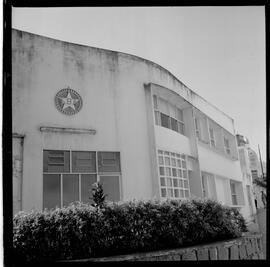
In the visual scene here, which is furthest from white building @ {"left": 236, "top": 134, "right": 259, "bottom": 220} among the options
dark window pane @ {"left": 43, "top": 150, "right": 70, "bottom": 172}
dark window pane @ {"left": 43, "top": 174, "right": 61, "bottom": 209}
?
dark window pane @ {"left": 43, "top": 174, "right": 61, "bottom": 209}

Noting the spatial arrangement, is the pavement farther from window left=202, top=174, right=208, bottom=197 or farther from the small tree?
the small tree

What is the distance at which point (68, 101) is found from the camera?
230 inches

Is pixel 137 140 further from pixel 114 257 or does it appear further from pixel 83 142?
pixel 114 257

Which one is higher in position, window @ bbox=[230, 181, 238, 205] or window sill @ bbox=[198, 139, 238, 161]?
window sill @ bbox=[198, 139, 238, 161]

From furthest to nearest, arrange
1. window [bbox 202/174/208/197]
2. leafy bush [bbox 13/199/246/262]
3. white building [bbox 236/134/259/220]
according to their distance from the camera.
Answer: window [bbox 202/174/208/197]
white building [bbox 236/134/259/220]
leafy bush [bbox 13/199/246/262]

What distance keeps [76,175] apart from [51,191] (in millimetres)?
534

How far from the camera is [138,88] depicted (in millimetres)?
6906

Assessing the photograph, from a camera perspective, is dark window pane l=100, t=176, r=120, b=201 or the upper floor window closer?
dark window pane l=100, t=176, r=120, b=201

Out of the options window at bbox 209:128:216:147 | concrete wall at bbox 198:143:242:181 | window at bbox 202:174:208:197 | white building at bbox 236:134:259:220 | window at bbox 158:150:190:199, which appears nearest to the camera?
white building at bbox 236:134:259:220

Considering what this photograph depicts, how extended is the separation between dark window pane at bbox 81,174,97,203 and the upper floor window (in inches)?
81.7

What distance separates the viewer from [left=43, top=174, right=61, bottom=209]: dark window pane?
17.7 feet

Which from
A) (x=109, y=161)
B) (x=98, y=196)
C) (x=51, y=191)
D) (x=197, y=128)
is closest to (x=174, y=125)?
(x=197, y=128)

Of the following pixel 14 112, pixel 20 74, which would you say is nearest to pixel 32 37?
pixel 20 74

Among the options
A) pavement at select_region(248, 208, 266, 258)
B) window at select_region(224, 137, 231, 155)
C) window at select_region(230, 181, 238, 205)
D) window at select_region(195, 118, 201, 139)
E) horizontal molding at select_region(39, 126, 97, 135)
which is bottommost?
pavement at select_region(248, 208, 266, 258)
